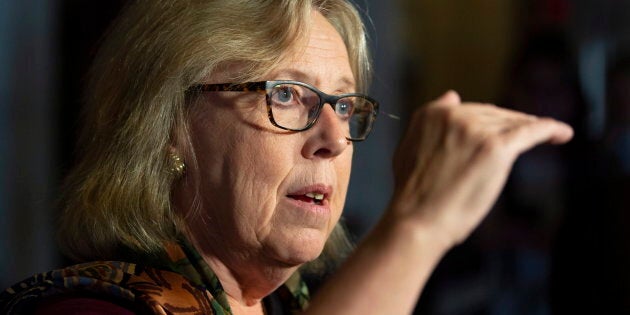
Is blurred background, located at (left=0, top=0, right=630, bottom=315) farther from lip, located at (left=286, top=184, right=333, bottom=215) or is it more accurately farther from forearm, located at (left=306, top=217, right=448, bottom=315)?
forearm, located at (left=306, top=217, right=448, bottom=315)

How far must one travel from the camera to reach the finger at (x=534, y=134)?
108 centimetres

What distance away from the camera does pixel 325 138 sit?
1.51m

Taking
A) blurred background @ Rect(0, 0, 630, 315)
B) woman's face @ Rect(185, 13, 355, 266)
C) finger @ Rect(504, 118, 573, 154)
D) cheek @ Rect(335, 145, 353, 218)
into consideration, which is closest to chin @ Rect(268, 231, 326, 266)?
woman's face @ Rect(185, 13, 355, 266)

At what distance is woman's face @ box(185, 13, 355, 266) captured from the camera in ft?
4.87

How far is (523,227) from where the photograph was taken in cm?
354

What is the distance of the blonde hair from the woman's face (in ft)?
0.12

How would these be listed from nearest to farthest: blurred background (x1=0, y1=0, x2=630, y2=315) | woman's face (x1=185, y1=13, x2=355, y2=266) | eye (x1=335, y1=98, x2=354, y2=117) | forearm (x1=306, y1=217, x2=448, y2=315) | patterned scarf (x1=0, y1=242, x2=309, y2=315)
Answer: forearm (x1=306, y1=217, x2=448, y2=315) → patterned scarf (x1=0, y1=242, x2=309, y2=315) → woman's face (x1=185, y1=13, x2=355, y2=266) → eye (x1=335, y1=98, x2=354, y2=117) → blurred background (x1=0, y1=0, x2=630, y2=315)

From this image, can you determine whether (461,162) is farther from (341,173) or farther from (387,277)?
(341,173)

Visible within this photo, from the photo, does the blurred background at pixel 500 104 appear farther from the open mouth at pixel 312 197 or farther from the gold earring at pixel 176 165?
the open mouth at pixel 312 197

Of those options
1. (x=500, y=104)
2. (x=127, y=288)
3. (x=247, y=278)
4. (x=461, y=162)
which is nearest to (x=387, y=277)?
(x=461, y=162)

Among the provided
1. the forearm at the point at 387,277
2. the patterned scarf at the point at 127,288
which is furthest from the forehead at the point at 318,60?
the forearm at the point at 387,277

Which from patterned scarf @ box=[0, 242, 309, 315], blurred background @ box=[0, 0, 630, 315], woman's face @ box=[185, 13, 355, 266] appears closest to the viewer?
patterned scarf @ box=[0, 242, 309, 315]

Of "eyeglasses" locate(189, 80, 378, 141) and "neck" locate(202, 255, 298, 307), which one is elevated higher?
"eyeglasses" locate(189, 80, 378, 141)

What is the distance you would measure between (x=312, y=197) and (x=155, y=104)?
0.29m
